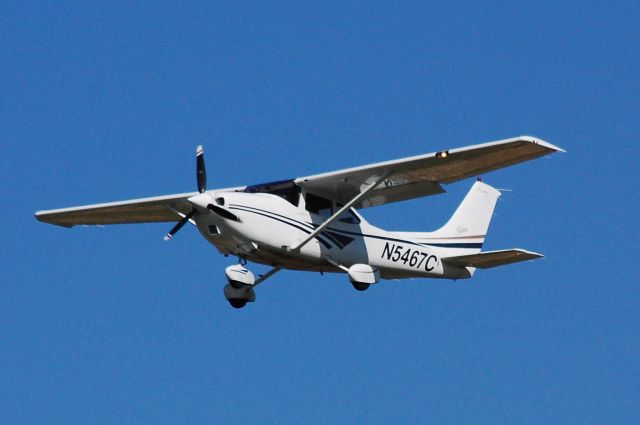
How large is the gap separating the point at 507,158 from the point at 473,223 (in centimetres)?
506

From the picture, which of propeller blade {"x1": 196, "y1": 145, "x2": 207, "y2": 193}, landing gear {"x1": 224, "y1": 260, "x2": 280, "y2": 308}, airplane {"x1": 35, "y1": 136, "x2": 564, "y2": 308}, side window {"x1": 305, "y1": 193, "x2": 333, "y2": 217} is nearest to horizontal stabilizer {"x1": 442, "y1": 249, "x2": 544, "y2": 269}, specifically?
airplane {"x1": 35, "y1": 136, "x2": 564, "y2": 308}

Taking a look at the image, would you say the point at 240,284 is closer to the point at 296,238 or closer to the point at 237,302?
the point at 237,302

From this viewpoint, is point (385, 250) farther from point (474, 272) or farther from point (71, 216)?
point (71, 216)

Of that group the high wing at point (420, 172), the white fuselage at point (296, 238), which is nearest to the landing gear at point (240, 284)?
the white fuselage at point (296, 238)

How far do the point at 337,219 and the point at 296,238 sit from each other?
1.16m

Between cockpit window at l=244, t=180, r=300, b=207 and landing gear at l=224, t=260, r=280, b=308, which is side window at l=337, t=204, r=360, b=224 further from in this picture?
landing gear at l=224, t=260, r=280, b=308

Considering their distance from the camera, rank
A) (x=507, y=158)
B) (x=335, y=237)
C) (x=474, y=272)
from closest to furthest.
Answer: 1. (x=507, y=158)
2. (x=335, y=237)
3. (x=474, y=272)

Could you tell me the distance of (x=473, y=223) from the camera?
28.0 meters

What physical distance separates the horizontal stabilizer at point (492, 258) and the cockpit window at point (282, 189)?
376cm

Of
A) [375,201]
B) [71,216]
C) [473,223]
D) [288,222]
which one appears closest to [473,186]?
[473,223]

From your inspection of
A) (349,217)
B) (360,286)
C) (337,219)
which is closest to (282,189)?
(337,219)

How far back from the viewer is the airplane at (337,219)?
920 inches

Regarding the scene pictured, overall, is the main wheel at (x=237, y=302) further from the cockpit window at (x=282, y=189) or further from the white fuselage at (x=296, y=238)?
the cockpit window at (x=282, y=189)

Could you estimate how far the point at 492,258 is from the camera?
84.8ft
